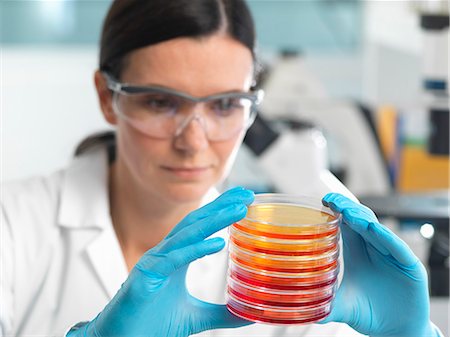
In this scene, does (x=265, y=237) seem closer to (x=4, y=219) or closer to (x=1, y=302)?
(x=1, y=302)

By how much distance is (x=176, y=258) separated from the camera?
1004 mm

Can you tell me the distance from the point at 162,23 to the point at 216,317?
0.60 meters

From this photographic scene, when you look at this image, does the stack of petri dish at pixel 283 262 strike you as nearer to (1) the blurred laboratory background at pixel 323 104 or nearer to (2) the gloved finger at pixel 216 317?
(2) the gloved finger at pixel 216 317

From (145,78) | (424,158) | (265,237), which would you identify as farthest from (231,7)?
(424,158)

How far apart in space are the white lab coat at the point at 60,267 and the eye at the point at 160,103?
295mm

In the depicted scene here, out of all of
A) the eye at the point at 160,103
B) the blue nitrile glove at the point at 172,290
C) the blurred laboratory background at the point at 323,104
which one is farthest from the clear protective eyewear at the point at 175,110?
the blue nitrile glove at the point at 172,290

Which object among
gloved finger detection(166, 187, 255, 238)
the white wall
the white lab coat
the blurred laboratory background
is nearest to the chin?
the white lab coat

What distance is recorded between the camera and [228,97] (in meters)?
1.39

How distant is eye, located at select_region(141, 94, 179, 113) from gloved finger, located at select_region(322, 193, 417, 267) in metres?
0.46

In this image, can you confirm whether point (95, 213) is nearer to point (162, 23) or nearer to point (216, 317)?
point (162, 23)

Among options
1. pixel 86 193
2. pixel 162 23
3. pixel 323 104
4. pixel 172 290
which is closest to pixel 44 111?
pixel 323 104

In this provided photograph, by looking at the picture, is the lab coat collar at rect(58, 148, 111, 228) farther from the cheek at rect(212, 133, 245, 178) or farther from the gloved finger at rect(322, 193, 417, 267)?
the gloved finger at rect(322, 193, 417, 267)

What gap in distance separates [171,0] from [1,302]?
666 millimetres

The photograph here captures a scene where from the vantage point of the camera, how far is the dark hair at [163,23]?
140cm
